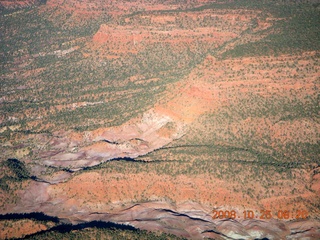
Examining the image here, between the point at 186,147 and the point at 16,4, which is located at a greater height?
the point at 16,4

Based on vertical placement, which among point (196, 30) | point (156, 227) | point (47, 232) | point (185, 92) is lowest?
point (156, 227)

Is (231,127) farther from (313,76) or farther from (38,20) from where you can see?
(38,20)

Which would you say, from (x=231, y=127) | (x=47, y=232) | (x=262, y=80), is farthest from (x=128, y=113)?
(x=47, y=232)
